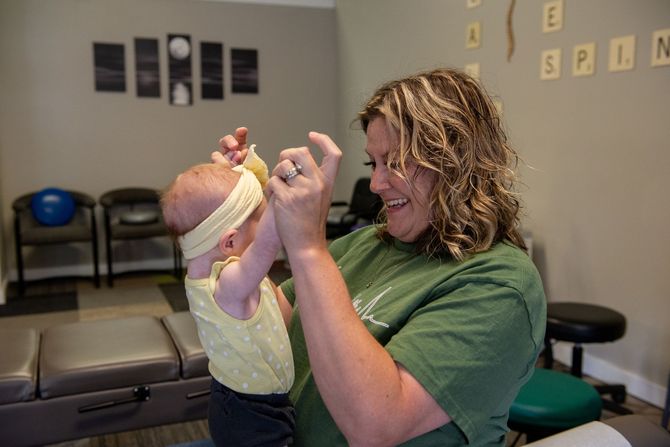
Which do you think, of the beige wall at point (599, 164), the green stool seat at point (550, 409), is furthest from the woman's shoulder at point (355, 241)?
the beige wall at point (599, 164)

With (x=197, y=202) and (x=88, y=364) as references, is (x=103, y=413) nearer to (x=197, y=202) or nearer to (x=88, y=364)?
(x=88, y=364)

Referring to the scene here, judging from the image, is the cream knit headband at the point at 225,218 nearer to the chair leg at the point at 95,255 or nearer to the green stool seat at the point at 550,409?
the green stool seat at the point at 550,409

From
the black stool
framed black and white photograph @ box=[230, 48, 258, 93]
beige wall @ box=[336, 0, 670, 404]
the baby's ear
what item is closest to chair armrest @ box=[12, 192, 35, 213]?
framed black and white photograph @ box=[230, 48, 258, 93]

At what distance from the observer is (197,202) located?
3.88 ft

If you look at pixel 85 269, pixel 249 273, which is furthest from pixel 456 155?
pixel 85 269

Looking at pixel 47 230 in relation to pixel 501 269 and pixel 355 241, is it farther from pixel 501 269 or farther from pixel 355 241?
pixel 501 269

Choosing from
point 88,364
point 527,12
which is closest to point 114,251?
point 88,364

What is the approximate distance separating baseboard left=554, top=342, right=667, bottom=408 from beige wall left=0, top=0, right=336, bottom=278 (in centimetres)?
361

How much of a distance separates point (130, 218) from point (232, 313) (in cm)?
450

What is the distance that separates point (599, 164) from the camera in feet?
10.7

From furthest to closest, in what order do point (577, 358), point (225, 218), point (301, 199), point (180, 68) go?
1. point (180, 68)
2. point (577, 358)
3. point (225, 218)
4. point (301, 199)

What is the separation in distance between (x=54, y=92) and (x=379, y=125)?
514cm

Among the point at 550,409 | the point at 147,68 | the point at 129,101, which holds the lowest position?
the point at 550,409

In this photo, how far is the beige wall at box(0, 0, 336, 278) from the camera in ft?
17.5
